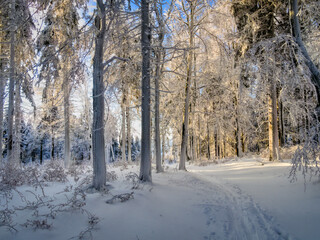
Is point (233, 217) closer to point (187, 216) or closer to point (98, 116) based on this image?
point (187, 216)

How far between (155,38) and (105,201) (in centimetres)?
727

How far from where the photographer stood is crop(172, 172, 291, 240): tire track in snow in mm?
3535

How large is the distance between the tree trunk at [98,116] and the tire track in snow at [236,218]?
2.79 metres

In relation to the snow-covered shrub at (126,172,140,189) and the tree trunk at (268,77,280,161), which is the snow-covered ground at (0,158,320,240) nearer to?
the snow-covered shrub at (126,172,140,189)

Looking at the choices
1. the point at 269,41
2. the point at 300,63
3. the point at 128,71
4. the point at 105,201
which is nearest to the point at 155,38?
the point at 128,71

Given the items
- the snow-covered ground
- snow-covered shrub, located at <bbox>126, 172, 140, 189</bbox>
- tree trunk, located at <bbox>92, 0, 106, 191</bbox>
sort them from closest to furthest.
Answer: the snow-covered ground, tree trunk, located at <bbox>92, 0, 106, 191</bbox>, snow-covered shrub, located at <bbox>126, 172, 140, 189</bbox>

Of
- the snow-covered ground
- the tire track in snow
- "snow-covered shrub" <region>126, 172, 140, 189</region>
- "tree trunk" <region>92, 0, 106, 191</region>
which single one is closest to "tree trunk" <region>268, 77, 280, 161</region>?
the snow-covered ground

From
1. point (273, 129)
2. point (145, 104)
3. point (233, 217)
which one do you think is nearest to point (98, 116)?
point (145, 104)

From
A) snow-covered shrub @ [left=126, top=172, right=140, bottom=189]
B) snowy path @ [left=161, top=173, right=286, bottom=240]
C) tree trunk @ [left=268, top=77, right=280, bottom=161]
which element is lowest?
snowy path @ [left=161, top=173, right=286, bottom=240]

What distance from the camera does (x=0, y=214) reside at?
3479mm

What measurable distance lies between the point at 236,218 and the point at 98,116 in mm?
4267

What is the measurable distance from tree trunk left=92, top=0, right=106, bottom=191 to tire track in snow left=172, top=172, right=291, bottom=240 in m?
2.79

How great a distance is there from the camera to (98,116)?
223 inches

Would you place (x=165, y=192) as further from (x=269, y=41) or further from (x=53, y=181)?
(x=269, y=41)
